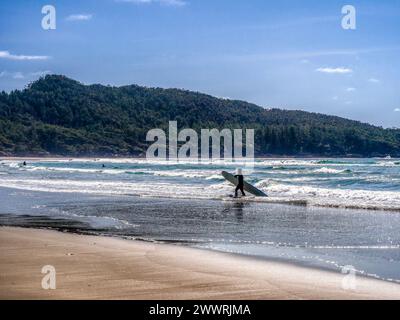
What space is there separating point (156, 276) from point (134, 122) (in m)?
156

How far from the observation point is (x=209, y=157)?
5022 inches

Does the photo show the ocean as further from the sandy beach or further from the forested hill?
the forested hill

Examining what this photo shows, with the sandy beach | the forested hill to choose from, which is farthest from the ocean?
the forested hill

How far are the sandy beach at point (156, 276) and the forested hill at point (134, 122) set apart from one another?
421 ft

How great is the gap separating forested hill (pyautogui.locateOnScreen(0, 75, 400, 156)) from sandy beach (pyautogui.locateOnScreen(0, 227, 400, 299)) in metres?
128

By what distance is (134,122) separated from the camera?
534 feet

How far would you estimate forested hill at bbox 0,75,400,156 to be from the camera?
14075cm

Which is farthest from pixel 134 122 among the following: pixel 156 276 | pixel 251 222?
pixel 156 276

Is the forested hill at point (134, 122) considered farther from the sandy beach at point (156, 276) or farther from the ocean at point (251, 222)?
the sandy beach at point (156, 276)

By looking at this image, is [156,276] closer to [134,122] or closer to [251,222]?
[251,222]

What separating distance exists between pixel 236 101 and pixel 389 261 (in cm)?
17781
